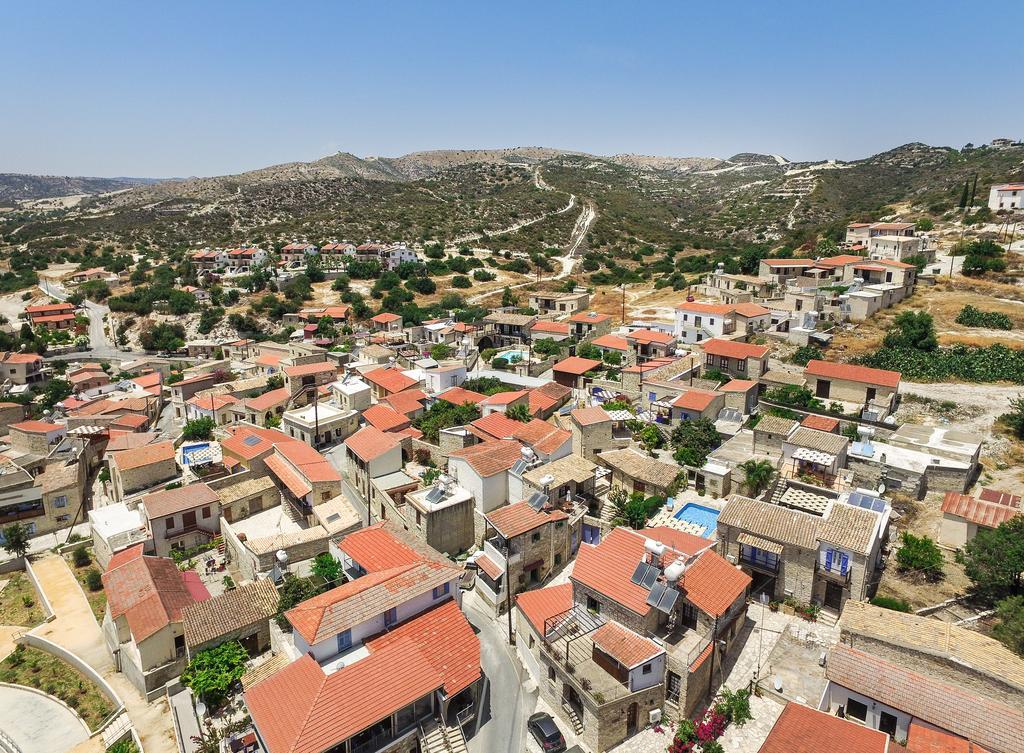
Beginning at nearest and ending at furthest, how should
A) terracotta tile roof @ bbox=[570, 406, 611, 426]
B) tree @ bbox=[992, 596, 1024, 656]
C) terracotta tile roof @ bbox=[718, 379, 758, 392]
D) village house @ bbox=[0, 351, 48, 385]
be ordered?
tree @ bbox=[992, 596, 1024, 656] < terracotta tile roof @ bbox=[570, 406, 611, 426] < terracotta tile roof @ bbox=[718, 379, 758, 392] < village house @ bbox=[0, 351, 48, 385]

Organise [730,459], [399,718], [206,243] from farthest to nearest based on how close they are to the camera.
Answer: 1. [206,243]
2. [730,459]
3. [399,718]

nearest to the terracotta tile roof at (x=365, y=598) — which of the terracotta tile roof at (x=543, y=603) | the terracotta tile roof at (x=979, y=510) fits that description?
the terracotta tile roof at (x=543, y=603)

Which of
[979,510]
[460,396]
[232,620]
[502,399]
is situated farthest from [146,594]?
[979,510]

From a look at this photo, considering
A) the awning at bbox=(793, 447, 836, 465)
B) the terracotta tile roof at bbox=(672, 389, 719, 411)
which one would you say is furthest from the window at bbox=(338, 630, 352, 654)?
the terracotta tile roof at bbox=(672, 389, 719, 411)

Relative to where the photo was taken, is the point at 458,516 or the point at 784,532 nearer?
the point at 784,532

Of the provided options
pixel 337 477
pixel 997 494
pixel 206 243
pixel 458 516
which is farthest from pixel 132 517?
pixel 206 243

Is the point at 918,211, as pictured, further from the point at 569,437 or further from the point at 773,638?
the point at 773,638

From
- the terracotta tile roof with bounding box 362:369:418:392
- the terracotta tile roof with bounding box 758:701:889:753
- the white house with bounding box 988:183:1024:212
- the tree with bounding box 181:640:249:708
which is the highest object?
the white house with bounding box 988:183:1024:212

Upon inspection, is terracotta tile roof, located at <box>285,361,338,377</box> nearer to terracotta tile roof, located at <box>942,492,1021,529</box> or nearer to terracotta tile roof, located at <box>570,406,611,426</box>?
terracotta tile roof, located at <box>570,406,611,426</box>

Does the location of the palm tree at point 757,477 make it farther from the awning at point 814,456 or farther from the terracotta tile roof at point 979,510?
the terracotta tile roof at point 979,510
